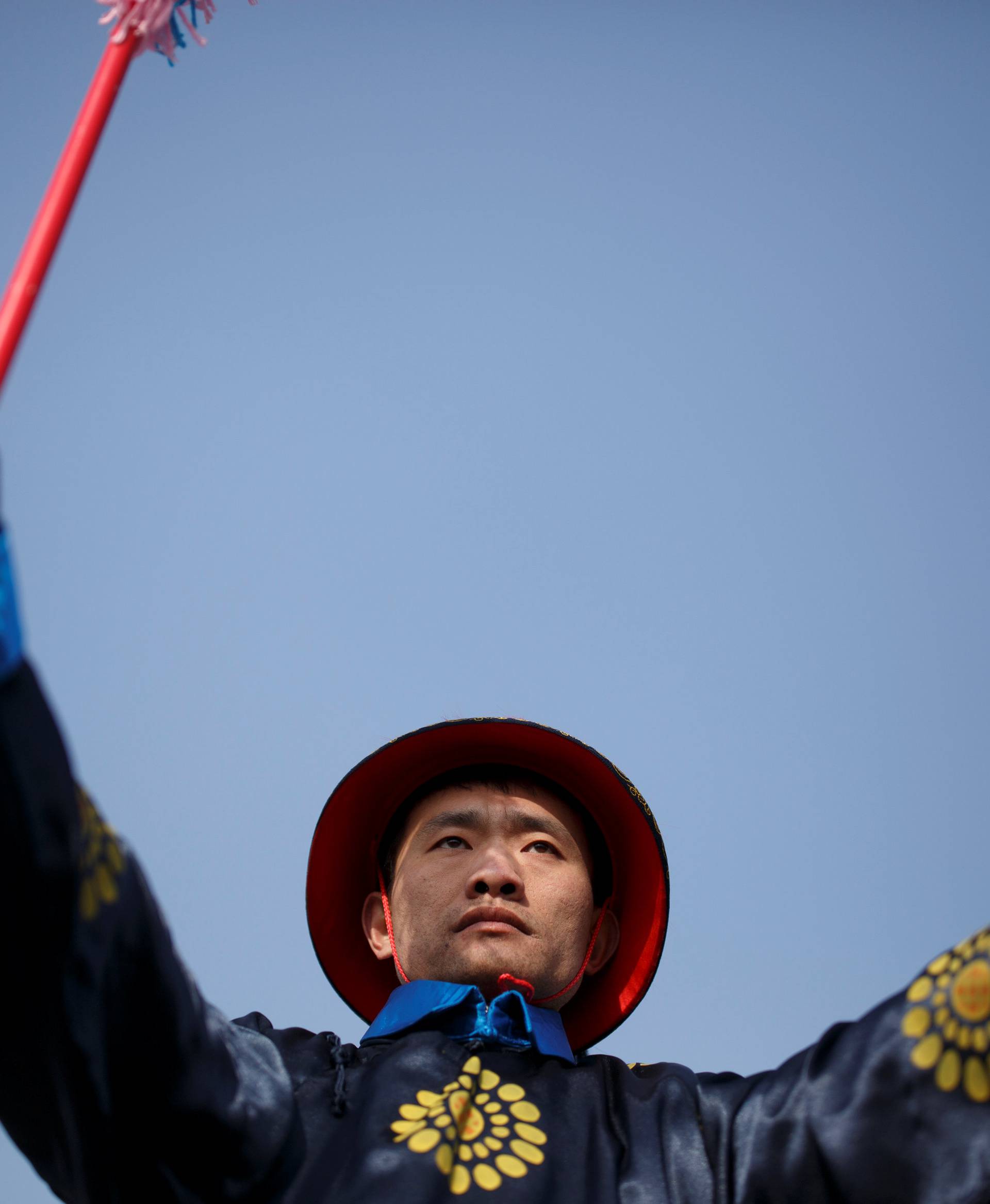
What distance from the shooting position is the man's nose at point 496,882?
9.29ft

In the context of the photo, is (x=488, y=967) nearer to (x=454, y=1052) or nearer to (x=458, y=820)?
(x=454, y=1052)

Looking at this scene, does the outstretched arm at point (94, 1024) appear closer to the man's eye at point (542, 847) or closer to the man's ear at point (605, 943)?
the man's eye at point (542, 847)

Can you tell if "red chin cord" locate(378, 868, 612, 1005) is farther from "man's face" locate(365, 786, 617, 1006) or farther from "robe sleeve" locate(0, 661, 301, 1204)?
"robe sleeve" locate(0, 661, 301, 1204)

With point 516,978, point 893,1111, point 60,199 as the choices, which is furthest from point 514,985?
point 60,199

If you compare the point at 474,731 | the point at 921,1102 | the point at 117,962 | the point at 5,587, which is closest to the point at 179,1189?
the point at 117,962

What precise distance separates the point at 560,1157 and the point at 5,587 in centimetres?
146

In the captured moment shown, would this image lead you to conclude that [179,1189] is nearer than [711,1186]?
Yes

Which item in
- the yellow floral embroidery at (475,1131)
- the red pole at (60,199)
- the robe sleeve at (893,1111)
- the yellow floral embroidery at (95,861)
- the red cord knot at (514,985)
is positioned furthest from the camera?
the red cord knot at (514,985)

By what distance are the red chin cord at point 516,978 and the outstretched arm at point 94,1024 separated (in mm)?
732

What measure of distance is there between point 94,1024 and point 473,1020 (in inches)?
39.9

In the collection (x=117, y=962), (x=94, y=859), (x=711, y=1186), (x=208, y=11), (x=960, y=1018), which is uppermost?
(x=208, y=11)

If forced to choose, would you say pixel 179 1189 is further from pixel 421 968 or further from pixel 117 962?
pixel 421 968

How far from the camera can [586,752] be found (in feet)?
A: 10.6

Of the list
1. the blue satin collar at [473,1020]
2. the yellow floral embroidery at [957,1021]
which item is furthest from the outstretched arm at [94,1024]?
the yellow floral embroidery at [957,1021]
